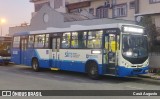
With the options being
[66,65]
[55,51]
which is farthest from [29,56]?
[66,65]

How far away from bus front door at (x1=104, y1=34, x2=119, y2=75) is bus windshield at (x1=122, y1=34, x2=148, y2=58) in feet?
1.52

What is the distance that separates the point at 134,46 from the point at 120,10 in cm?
2019

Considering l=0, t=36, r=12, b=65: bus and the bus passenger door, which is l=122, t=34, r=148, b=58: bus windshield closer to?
the bus passenger door

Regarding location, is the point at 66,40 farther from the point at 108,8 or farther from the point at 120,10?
the point at 108,8

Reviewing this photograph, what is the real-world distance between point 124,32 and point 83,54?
3.10 metres

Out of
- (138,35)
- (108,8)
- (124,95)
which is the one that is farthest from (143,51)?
(108,8)

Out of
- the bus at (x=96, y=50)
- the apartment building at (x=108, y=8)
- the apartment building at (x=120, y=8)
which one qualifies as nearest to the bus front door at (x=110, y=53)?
the bus at (x=96, y=50)

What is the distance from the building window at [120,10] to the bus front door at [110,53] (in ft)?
62.7

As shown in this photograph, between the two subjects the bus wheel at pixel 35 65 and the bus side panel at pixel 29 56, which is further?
the bus side panel at pixel 29 56

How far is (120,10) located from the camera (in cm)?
3772

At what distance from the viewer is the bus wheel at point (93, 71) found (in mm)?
18766

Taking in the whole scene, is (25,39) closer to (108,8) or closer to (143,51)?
(143,51)

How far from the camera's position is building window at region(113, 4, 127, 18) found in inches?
1458

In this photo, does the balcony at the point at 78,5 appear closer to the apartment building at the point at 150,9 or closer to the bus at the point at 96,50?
the apartment building at the point at 150,9
